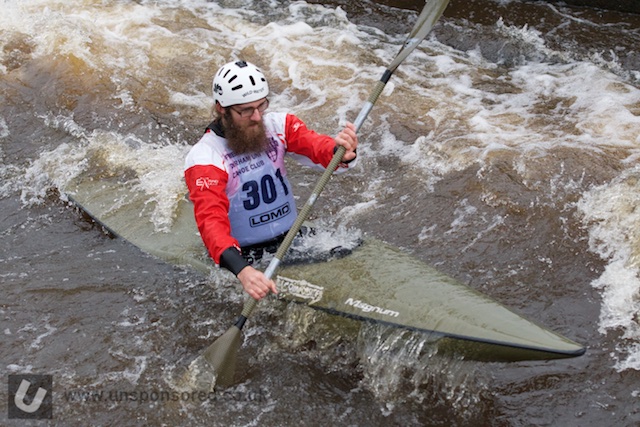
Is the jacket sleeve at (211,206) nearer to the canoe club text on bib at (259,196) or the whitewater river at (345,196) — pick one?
the canoe club text on bib at (259,196)

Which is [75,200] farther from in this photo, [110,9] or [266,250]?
[110,9]

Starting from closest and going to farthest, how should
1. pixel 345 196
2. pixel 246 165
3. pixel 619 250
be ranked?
pixel 246 165, pixel 619 250, pixel 345 196

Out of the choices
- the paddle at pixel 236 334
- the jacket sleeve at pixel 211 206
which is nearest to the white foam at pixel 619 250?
the paddle at pixel 236 334

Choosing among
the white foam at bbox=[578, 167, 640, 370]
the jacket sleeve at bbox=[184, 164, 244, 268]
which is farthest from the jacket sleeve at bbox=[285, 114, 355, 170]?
the white foam at bbox=[578, 167, 640, 370]

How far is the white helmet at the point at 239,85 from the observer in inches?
154

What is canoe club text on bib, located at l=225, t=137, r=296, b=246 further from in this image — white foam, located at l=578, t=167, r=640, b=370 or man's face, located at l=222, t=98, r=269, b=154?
white foam, located at l=578, t=167, r=640, b=370

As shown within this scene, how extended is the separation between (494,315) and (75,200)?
377 cm

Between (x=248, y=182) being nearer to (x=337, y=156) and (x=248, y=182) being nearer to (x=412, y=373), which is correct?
(x=337, y=156)

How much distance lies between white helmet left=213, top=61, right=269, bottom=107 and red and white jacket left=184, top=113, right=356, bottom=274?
0.24 metres

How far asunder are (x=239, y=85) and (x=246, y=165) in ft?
1.57

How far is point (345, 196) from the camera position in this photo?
237 inches

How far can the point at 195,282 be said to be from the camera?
4.93 m

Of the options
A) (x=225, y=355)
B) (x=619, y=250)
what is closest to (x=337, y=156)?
(x=225, y=355)

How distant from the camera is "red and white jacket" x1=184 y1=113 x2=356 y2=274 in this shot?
3.87 meters
